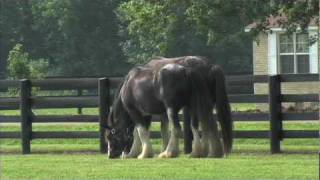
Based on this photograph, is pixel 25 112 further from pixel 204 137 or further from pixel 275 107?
pixel 275 107

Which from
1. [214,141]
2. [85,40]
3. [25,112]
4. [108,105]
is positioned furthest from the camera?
[85,40]

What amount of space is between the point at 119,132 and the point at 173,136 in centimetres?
127

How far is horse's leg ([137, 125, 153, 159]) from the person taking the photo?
14188 millimetres

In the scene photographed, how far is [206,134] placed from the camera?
44.8 ft

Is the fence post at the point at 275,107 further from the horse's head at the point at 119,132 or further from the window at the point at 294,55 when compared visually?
the window at the point at 294,55

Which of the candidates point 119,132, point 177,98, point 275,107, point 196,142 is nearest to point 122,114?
point 119,132

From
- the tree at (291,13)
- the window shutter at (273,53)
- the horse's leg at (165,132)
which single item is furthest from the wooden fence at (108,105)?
the window shutter at (273,53)

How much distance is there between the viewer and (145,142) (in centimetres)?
1422

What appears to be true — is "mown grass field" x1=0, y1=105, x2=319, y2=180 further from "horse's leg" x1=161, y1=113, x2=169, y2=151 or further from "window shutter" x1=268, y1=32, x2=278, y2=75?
"window shutter" x1=268, y1=32, x2=278, y2=75

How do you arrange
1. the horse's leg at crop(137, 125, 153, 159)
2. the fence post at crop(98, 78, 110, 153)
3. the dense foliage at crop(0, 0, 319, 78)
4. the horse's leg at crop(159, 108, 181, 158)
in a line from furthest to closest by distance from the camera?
the dense foliage at crop(0, 0, 319, 78) → the fence post at crop(98, 78, 110, 153) → the horse's leg at crop(137, 125, 153, 159) → the horse's leg at crop(159, 108, 181, 158)

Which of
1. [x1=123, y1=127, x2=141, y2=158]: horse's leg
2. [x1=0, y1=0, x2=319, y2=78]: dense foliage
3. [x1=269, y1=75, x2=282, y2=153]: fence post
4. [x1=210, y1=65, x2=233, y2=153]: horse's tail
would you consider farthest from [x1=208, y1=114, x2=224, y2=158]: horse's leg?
[x1=0, y1=0, x2=319, y2=78]: dense foliage

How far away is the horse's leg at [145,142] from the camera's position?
1419 centimetres

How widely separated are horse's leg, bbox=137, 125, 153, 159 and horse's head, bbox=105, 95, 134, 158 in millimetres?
468

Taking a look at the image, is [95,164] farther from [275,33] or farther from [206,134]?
[275,33]
